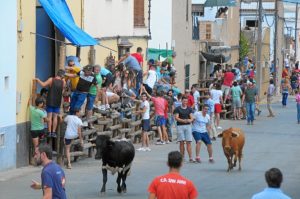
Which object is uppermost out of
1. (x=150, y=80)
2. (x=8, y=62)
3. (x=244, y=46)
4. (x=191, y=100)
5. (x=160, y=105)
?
(x=244, y=46)

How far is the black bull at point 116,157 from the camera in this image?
19.1 meters

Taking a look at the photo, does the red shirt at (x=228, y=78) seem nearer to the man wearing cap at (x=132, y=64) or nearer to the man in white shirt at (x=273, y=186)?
the man wearing cap at (x=132, y=64)

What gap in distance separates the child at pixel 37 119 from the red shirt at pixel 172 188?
39.9 ft

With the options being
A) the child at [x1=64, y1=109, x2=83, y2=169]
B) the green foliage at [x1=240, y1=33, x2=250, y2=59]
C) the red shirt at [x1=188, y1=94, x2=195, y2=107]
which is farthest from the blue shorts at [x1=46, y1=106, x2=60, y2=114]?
the green foliage at [x1=240, y1=33, x2=250, y2=59]

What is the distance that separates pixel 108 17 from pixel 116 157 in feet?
47.5

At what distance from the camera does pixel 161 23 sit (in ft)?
138

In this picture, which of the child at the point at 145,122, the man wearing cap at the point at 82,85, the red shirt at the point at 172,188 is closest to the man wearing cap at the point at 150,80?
the child at the point at 145,122

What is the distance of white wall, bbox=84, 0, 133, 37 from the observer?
99.5 feet

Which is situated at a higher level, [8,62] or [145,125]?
[8,62]

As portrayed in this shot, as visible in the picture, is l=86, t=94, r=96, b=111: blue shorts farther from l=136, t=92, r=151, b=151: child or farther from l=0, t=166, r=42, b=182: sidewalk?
l=0, t=166, r=42, b=182: sidewalk

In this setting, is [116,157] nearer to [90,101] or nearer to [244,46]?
[90,101]

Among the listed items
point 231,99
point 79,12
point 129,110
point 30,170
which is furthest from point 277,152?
point 231,99

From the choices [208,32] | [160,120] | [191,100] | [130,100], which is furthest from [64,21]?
[208,32]

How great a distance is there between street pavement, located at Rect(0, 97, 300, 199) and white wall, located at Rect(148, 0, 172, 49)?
382 inches
